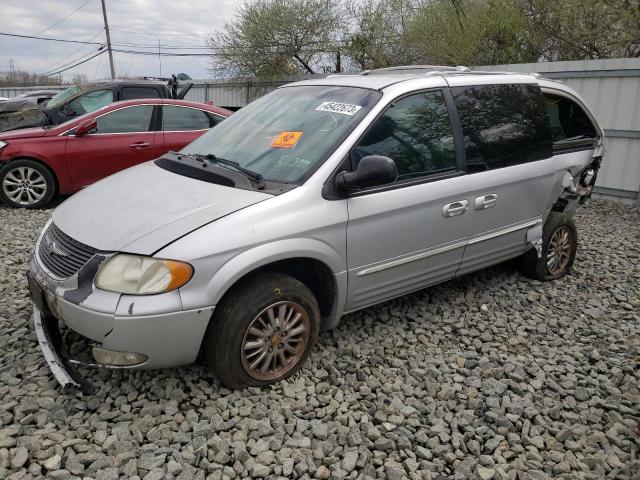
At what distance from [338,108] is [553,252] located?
2.58m

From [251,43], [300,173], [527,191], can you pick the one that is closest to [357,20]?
[251,43]

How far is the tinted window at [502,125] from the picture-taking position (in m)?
3.65

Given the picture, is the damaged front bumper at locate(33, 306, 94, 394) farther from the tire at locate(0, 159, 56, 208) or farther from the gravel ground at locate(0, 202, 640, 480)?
the tire at locate(0, 159, 56, 208)

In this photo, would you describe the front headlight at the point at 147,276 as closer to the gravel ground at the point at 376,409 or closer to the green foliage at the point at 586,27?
the gravel ground at the point at 376,409

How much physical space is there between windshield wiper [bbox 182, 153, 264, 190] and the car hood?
13 centimetres

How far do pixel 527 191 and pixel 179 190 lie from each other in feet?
8.77

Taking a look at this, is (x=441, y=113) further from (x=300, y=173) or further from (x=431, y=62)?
(x=431, y=62)

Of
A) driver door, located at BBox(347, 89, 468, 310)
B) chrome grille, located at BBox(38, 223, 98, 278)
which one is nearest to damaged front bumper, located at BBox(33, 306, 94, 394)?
chrome grille, located at BBox(38, 223, 98, 278)

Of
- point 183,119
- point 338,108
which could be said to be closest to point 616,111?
point 338,108

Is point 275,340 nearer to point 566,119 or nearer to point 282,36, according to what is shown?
point 566,119

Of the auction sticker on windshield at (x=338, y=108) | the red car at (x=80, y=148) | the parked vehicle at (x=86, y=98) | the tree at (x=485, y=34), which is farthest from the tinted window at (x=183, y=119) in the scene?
the tree at (x=485, y=34)

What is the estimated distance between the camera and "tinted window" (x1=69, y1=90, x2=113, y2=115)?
8125 mm

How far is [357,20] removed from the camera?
52.2 feet

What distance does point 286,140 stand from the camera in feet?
10.5
